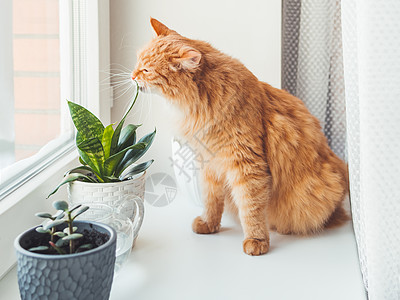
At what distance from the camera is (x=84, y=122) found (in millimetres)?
965

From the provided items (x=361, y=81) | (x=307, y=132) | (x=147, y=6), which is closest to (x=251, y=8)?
(x=147, y=6)

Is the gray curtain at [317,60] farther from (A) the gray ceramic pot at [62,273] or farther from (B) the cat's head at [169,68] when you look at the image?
(A) the gray ceramic pot at [62,273]

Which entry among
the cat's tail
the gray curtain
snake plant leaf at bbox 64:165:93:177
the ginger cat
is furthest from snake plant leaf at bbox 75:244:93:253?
the gray curtain

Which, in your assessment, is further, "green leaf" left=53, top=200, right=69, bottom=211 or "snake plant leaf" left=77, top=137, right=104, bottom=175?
"snake plant leaf" left=77, top=137, right=104, bottom=175

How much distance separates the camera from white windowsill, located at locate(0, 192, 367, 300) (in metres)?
0.88

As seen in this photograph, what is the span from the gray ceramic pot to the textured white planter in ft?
0.74

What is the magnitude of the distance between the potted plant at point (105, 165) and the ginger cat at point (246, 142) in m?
0.10

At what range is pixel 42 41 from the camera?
1.17 m

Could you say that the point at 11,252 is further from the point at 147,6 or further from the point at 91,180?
the point at 147,6

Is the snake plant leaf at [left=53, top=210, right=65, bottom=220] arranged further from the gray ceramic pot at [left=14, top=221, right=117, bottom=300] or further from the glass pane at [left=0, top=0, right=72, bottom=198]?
the glass pane at [left=0, top=0, right=72, bottom=198]

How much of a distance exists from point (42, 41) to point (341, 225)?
2.87ft

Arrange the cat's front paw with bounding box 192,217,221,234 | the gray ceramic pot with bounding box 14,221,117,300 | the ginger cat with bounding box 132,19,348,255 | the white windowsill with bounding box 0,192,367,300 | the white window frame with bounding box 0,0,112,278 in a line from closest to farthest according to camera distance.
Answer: the gray ceramic pot with bounding box 14,221,117,300 < the white windowsill with bounding box 0,192,367,300 < the ginger cat with bounding box 132,19,348,255 < the cat's front paw with bounding box 192,217,221,234 < the white window frame with bounding box 0,0,112,278

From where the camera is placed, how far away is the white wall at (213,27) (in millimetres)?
1363

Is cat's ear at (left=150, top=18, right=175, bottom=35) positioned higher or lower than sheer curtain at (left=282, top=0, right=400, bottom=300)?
higher
